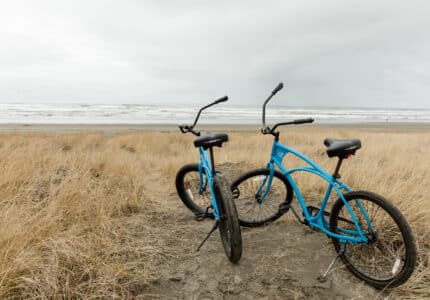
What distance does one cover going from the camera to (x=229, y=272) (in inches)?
95.4

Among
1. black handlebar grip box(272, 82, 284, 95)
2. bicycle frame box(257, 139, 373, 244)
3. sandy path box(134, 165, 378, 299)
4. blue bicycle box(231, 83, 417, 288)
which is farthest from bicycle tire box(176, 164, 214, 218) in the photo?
black handlebar grip box(272, 82, 284, 95)

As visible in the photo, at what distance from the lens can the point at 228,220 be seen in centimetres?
236

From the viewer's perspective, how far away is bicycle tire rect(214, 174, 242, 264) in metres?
2.34

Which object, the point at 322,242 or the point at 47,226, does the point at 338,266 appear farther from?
the point at 47,226

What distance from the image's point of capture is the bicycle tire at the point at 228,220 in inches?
92.2

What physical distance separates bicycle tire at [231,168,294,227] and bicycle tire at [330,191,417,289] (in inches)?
27.5

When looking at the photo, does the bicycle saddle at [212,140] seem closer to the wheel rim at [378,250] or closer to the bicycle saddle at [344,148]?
the bicycle saddle at [344,148]

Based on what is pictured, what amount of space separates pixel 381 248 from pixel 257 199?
1.38 metres

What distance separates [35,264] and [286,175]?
2.46 meters

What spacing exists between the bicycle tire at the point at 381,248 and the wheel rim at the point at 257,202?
92cm

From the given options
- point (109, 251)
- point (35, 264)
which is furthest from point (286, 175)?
point (35, 264)

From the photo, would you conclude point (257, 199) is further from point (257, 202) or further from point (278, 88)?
point (278, 88)

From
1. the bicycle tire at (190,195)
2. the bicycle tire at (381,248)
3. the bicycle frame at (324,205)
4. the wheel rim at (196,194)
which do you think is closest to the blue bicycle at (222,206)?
the bicycle tire at (190,195)

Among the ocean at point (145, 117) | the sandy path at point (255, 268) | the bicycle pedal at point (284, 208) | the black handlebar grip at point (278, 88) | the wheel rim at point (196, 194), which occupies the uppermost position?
the black handlebar grip at point (278, 88)
